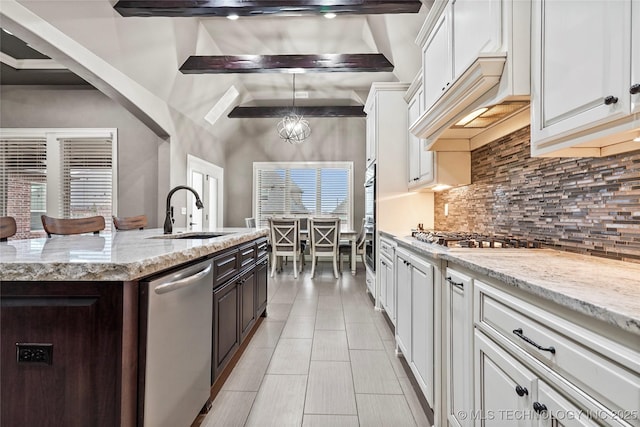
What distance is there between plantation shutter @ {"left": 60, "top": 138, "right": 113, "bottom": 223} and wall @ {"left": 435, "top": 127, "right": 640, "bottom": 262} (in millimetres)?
5028

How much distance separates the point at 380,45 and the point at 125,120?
12.8 ft

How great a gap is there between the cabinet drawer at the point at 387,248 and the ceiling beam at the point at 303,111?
3.96 meters

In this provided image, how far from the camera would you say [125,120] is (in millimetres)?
4797

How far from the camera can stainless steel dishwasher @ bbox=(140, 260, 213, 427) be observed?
1.13 meters

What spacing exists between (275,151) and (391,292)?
547cm

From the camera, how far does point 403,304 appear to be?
2.23m

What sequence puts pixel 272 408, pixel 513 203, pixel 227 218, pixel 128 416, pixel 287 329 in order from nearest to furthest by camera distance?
pixel 128 416 → pixel 272 408 → pixel 513 203 → pixel 287 329 → pixel 227 218

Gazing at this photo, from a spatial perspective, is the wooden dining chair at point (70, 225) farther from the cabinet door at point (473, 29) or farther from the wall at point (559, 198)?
the wall at point (559, 198)

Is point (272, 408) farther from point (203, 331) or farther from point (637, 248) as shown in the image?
point (637, 248)

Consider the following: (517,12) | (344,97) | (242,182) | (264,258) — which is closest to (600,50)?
(517,12)

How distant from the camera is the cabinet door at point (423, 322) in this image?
5.28 feet

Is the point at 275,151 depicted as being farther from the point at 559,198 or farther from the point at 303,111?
the point at 559,198

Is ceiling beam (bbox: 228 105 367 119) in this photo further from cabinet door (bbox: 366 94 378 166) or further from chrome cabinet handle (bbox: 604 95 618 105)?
chrome cabinet handle (bbox: 604 95 618 105)

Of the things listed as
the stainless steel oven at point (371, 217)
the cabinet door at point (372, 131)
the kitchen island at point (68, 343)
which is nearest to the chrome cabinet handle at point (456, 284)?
the kitchen island at point (68, 343)
